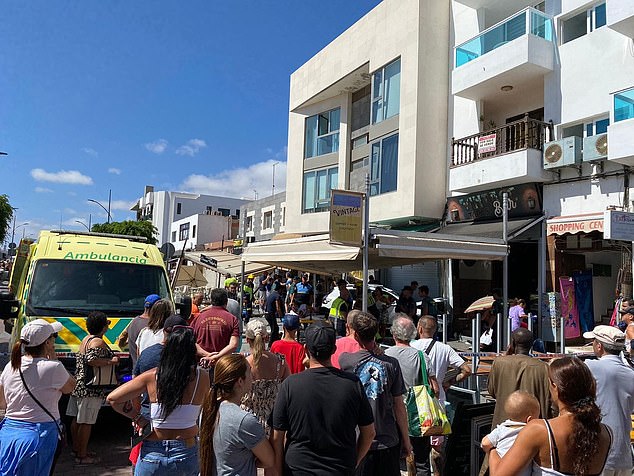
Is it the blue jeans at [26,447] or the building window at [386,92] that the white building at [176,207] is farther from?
the blue jeans at [26,447]

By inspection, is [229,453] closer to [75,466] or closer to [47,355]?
[47,355]

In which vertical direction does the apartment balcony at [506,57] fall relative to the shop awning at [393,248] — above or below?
above

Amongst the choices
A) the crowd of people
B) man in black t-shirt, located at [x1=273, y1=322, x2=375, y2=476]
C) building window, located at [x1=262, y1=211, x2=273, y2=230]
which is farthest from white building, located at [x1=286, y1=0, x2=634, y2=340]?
building window, located at [x1=262, y1=211, x2=273, y2=230]

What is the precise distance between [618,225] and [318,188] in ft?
48.9

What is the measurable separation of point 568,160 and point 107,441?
11930mm

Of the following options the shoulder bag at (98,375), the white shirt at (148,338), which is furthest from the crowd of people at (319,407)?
the shoulder bag at (98,375)

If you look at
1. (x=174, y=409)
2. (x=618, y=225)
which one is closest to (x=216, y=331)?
(x=174, y=409)

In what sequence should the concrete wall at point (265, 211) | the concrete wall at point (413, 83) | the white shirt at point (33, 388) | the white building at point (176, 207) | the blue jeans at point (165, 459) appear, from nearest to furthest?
the blue jeans at point (165, 459), the white shirt at point (33, 388), the concrete wall at point (413, 83), the concrete wall at point (265, 211), the white building at point (176, 207)

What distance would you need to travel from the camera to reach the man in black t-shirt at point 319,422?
280cm

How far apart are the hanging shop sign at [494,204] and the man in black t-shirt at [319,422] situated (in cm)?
1249

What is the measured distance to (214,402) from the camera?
2.79m

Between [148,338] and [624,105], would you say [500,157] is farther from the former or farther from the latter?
[148,338]

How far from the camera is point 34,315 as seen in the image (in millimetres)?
6363

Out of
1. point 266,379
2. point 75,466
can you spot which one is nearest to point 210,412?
point 266,379
